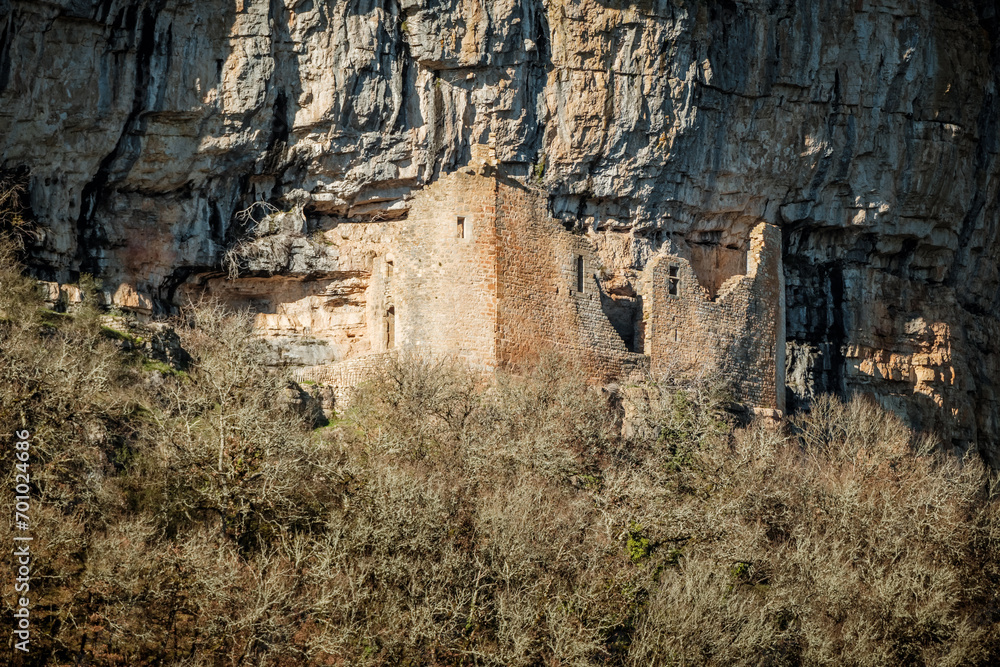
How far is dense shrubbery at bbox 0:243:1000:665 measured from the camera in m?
25.3

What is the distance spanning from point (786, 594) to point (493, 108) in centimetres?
1347

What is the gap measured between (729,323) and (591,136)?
5.11 m

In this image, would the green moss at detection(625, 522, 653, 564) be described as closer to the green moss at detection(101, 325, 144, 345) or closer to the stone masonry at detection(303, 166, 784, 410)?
the stone masonry at detection(303, 166, 784, 410)

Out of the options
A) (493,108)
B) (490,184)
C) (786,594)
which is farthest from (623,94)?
(786,594)

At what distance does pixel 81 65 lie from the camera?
115 feet

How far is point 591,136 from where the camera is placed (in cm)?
3934

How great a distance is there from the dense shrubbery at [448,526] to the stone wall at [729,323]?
1.56m

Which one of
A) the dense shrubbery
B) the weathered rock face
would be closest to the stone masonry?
the dense shrubbery

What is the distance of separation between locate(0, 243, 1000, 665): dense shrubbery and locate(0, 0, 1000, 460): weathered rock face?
3628 millimetres

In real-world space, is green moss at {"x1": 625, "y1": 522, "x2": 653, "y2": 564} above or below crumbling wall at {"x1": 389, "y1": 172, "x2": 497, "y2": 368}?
below

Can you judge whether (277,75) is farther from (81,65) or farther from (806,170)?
(806,170)

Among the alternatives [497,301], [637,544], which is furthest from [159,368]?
[637,544]

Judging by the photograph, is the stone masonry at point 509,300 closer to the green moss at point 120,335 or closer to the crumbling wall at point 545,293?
the crumbling wall at point 545,293

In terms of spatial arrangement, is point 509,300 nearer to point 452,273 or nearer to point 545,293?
point 545,293
